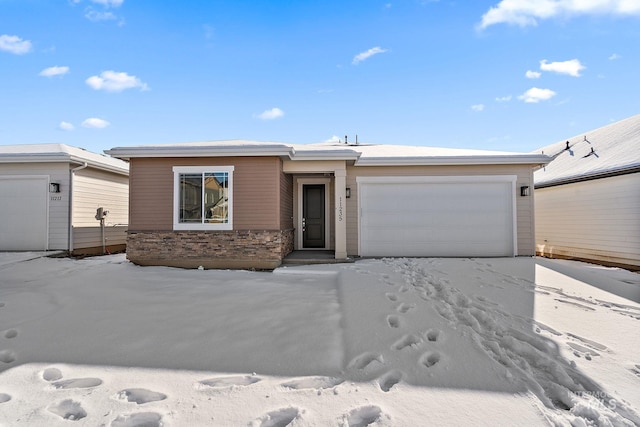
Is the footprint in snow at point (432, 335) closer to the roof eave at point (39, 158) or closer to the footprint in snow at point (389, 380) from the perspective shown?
the footprint in snow at point (389, 380)

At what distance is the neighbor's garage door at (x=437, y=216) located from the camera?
8438mm

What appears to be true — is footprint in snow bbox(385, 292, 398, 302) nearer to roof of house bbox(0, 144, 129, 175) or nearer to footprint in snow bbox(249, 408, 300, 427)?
footprint in snow bbox(249, 408, 300, 427)

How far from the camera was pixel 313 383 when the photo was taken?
2.40 meters

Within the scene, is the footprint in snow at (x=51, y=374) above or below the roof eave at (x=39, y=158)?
below

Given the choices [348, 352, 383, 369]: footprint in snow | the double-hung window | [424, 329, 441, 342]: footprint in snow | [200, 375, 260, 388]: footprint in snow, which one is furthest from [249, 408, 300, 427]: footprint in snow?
the double-hung window

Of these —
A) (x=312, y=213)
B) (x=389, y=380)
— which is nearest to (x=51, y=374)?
(x=389, y=380)

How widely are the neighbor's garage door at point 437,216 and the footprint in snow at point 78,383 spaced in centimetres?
681

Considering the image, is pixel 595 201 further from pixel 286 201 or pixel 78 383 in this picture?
pixel 78 383

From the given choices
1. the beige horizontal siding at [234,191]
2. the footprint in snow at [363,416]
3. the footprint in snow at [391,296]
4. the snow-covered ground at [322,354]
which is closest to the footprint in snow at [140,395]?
the snow-covered ground at [322,354]

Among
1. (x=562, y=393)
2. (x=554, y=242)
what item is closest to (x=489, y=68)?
(x=554, y=242)

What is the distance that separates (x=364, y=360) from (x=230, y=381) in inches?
46.6

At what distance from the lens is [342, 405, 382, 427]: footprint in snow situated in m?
1.94

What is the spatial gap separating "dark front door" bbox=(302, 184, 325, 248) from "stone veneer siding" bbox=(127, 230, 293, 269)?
2333mm

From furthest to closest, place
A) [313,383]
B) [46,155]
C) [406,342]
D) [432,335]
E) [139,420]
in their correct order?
[46,155] → [432,335] → [406,342] → [313,383] → [139,420]
